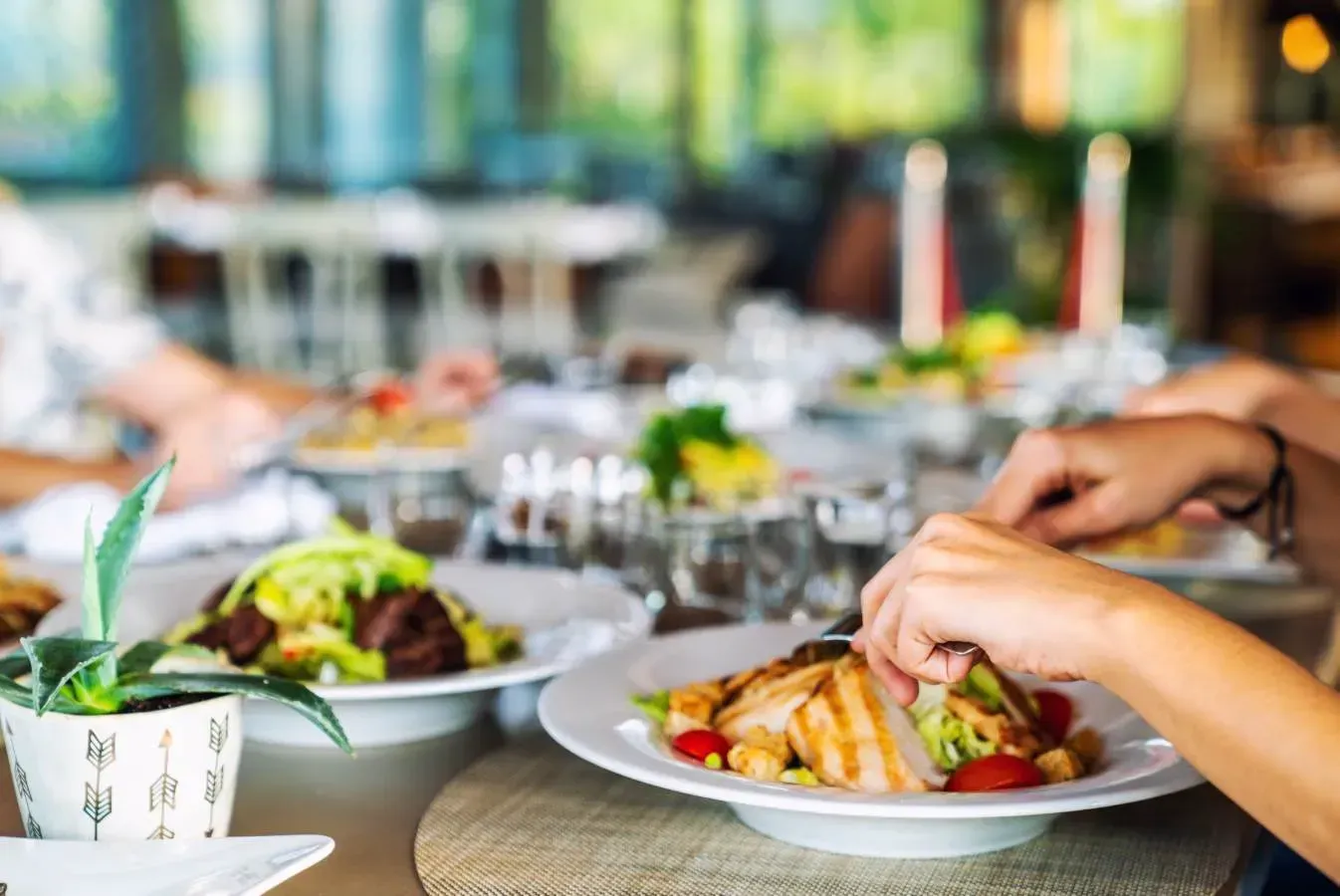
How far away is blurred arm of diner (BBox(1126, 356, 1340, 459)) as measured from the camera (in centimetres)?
177

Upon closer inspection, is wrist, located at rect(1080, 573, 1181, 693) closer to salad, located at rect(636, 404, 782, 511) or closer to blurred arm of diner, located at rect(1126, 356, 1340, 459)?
salad, located at rect(636, 404, 782, 511)

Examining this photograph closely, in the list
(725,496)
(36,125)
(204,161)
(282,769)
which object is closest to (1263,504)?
(725,496)

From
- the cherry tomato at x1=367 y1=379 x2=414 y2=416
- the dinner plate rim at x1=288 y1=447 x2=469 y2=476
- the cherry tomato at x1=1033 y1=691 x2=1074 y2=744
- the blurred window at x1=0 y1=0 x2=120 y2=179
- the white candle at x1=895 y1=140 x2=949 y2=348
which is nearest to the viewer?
the cherry tomato at x1=1033 y1=691 x2=1074 y2=744

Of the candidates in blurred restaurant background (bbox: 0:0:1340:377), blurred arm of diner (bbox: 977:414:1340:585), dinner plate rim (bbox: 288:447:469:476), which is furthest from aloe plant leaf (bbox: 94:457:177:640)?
blurred restaurant background (bbox: 0:0:1340:377)

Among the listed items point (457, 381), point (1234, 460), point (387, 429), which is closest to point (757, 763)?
point (1234, 460)

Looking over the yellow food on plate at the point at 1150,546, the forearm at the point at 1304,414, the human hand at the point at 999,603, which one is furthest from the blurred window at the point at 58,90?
the human hand at the point at 999,603

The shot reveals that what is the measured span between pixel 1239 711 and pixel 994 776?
7.6 inches

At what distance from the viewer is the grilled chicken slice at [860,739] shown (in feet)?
3.07

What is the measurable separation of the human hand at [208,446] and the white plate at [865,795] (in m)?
0.91

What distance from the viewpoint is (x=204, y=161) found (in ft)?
33.6

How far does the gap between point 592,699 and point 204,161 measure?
9775 millimetres

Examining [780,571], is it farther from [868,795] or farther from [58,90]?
[58,90]

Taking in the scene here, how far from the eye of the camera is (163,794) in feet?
2.78

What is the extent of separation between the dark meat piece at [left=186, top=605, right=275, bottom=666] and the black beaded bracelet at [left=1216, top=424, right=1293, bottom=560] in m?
0.77
